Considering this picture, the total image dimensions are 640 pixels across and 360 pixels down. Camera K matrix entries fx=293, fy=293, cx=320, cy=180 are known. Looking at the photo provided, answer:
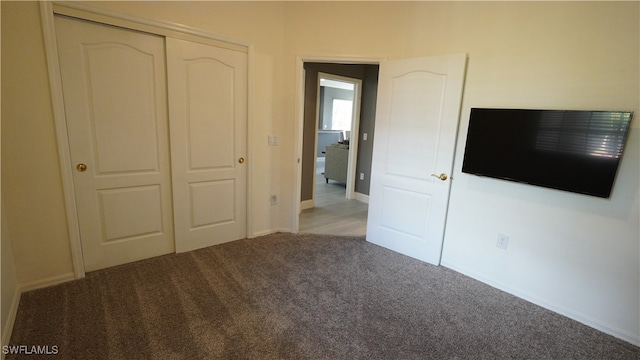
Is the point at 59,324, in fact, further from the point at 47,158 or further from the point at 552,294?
the point at 552,294

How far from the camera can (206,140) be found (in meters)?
2.80

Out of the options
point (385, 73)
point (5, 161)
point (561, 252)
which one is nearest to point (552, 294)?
point (561, 252)

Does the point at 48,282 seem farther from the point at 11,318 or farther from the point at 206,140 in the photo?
the point at 206,140

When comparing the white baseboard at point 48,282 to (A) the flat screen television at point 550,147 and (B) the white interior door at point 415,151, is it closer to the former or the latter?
(B) the white interior door at point 415,151

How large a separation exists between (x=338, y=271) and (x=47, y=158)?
2389 mm

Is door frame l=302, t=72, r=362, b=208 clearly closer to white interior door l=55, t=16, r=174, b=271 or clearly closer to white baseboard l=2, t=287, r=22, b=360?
white interior door l=55, t=16, r=174, b=271

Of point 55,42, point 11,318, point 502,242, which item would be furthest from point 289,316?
point 55,42

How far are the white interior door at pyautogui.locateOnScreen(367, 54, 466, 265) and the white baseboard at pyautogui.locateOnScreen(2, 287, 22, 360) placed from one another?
9.53ft

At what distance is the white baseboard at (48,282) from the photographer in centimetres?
214

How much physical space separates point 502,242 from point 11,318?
351cm

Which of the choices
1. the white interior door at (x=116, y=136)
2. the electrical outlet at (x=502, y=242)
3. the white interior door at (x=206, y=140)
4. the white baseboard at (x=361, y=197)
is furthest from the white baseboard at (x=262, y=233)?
the electrical outlet at (x=502, y=242)

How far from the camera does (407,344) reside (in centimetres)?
180

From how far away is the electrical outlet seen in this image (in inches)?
95.9

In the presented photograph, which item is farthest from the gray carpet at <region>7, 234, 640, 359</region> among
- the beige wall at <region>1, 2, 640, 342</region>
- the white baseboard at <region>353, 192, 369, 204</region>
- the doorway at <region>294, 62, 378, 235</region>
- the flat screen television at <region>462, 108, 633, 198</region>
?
the white baseboard at <region>353, 192, 369, 204</region>
